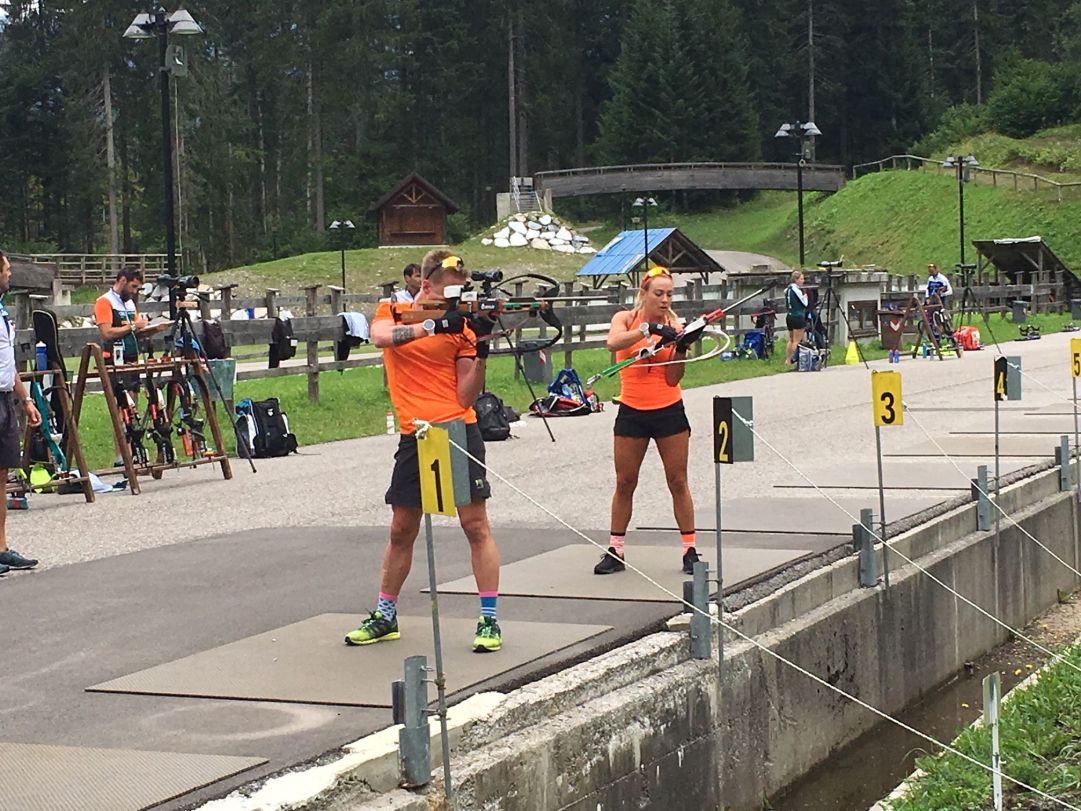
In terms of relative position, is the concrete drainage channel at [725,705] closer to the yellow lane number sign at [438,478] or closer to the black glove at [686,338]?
the yellow lane number sign at [438,478]

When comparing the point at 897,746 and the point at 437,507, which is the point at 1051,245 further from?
the point at 437,507

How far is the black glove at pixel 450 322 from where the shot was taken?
7.46 metres

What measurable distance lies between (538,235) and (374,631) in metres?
67.1

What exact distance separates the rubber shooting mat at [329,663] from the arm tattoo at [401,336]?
141cm

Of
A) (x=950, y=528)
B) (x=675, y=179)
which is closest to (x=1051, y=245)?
(x=675, y=179)

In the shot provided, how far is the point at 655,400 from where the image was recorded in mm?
9625

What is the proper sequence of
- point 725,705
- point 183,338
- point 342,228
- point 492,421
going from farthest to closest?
point 342,228 → point 492,421 → point 183,338 → point 725,705

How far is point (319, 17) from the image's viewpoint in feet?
293

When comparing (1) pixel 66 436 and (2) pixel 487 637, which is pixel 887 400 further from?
(1) pixel 66 436

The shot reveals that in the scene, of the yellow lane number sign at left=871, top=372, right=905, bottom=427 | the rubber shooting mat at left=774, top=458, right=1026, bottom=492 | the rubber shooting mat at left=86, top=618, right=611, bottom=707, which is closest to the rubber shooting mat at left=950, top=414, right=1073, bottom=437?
the rubber shooting mat at left=774, top=458, right=1026, bottom=492

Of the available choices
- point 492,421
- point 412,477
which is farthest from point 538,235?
point 412,477

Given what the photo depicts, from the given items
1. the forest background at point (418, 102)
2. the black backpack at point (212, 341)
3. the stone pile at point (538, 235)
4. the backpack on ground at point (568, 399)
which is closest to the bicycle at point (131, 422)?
the black backpack at point (212, 341)

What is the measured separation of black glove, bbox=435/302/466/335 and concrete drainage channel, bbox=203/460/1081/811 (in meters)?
1.59

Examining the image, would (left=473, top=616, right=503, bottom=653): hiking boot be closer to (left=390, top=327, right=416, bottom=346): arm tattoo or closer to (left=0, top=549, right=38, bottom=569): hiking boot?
(left=390, top=327, right=416, bottom=346): arm tattoo
